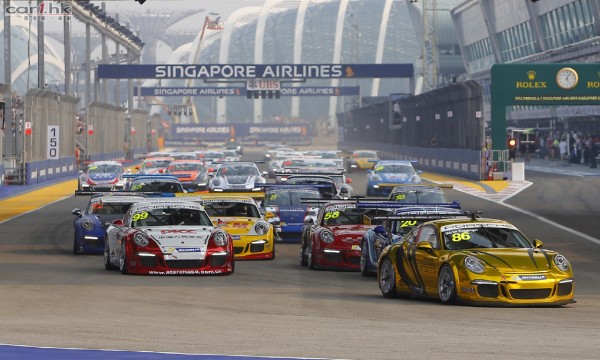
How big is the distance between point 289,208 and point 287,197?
0.75 metres

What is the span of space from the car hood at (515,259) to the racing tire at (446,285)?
0.31 meters

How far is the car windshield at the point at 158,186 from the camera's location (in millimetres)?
33250

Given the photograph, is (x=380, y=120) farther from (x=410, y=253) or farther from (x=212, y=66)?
(x=410, y=253)

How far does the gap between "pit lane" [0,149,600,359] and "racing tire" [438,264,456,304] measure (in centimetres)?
12

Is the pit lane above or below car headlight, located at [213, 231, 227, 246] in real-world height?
below

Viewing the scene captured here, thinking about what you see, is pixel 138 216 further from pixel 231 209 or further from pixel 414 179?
pixel 414 179

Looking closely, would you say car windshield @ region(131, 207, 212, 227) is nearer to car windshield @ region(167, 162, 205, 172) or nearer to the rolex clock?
car windshield @ region(167, 162, 205, 172)

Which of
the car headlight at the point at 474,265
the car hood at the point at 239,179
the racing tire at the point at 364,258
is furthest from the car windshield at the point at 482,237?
the car hood at the point at 239,179

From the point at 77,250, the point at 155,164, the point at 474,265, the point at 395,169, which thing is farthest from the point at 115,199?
the point at 155,164

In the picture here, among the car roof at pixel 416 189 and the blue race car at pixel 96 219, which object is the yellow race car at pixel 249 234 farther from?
the car roof at pixel 416 189

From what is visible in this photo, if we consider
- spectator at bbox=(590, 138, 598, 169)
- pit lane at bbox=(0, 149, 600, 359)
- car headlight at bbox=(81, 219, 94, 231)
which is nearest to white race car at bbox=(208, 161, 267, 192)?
car headlight at bbox=(81, 219, 94, 231)

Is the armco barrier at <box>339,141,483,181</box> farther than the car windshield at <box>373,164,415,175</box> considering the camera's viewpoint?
Yes

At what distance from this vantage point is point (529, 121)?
9675 centimetres

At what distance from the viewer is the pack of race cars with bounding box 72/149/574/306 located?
15.4m
